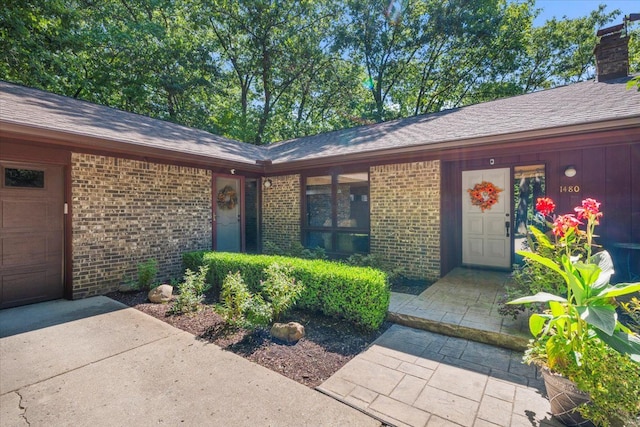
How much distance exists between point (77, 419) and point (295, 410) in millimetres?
1551

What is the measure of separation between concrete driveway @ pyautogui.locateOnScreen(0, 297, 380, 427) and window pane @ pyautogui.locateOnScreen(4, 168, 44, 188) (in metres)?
2.02

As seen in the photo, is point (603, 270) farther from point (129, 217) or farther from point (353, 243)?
point (129, 217)

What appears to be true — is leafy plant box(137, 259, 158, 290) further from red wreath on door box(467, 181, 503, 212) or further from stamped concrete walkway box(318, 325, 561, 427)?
red wreath on door box(467, 181, 503, 212)

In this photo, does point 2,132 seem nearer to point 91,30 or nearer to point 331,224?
point 331,224

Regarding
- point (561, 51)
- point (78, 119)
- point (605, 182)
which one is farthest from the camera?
point (561, 51)

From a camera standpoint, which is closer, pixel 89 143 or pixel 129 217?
pixel 89 143

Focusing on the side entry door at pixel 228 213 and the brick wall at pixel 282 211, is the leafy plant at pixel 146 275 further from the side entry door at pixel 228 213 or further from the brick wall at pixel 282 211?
the brick wall at pixel 282 211

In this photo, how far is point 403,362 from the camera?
9.68ft

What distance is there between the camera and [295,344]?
335 cm

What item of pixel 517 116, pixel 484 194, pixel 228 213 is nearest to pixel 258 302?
pixel 228 213

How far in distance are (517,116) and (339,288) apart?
4483 millimetres

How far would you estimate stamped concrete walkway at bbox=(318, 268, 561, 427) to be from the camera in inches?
87.1

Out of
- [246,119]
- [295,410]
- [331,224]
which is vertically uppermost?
[246,119]

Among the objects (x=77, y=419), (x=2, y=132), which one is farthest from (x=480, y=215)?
(x=2, y=132)
